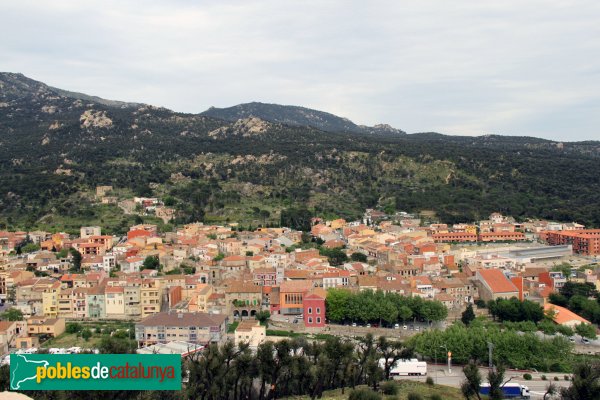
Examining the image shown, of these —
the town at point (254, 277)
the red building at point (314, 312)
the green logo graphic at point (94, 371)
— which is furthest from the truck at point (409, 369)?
the green logo graphic at point (94, 371)

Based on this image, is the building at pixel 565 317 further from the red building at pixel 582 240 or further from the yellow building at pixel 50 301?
the yellow building at pixel 50 301

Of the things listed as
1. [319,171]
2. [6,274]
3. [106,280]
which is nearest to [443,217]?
[319,171]

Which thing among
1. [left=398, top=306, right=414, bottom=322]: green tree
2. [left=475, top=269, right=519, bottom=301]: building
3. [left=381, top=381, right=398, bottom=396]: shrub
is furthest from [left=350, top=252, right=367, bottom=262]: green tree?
[left=381, top=381, right=398, bottom=396]: shrub

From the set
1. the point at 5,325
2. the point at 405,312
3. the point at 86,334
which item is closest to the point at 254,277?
the point at 405,312

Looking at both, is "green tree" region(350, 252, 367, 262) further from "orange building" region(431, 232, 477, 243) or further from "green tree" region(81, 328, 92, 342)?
"green tree" region(81, 328, 92, 342)

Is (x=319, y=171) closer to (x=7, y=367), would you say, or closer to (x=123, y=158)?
(x=123, y=158)

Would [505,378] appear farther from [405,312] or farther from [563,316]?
[563,316]

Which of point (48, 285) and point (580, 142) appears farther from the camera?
point (580, 142)
